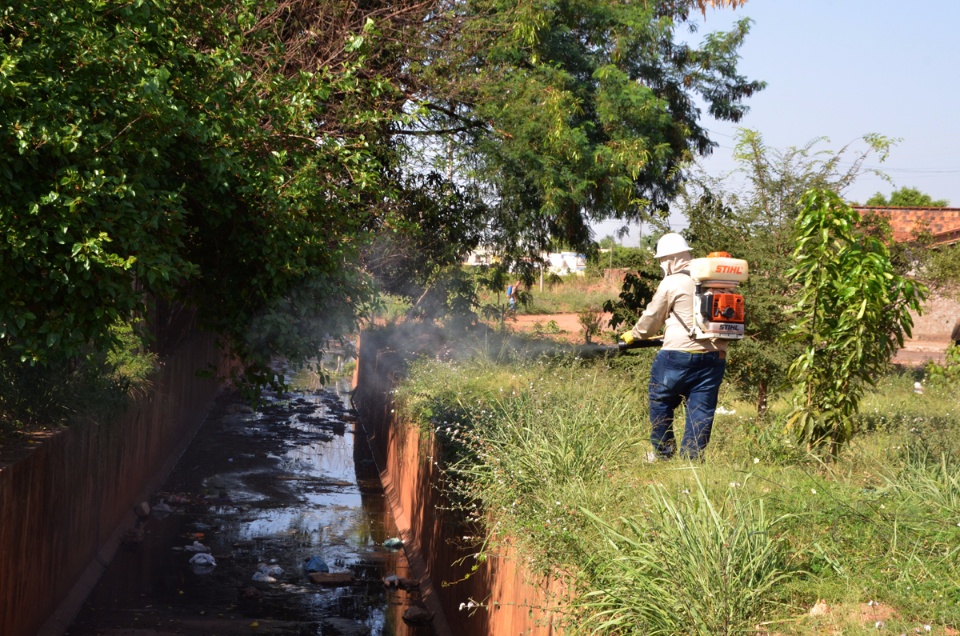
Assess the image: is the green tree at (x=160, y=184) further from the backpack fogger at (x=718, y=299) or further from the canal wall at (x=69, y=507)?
the backpack fogger at (x=718, y=299)

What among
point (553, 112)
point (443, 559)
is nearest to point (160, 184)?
point (443, 559)

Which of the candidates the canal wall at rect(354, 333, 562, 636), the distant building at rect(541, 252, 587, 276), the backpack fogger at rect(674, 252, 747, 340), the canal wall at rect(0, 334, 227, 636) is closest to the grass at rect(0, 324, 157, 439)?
the canal wall at rect(0, 334, 227, 636)

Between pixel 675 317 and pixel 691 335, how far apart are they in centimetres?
21

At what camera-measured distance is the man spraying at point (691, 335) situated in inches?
286

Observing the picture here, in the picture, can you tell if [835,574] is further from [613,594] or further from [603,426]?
[603,426]

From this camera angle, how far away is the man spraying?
7273mm

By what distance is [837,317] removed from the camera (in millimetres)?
7168

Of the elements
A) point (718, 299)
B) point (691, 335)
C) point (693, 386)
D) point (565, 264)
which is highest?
point (565, 264)

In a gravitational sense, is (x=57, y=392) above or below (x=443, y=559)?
above

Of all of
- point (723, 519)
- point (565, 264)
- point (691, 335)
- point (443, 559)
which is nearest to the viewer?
point (723, 519)

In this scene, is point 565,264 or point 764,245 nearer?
point 764,245

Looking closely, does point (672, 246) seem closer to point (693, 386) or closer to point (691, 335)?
point (691, 335)

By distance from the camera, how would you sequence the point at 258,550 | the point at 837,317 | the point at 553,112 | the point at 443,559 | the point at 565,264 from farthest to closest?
the point at 565,264, the point at 553,112, the point at 258,550, the point at 443,559, the point at 837,317

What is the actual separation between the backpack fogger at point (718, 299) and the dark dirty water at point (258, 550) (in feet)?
13.1
